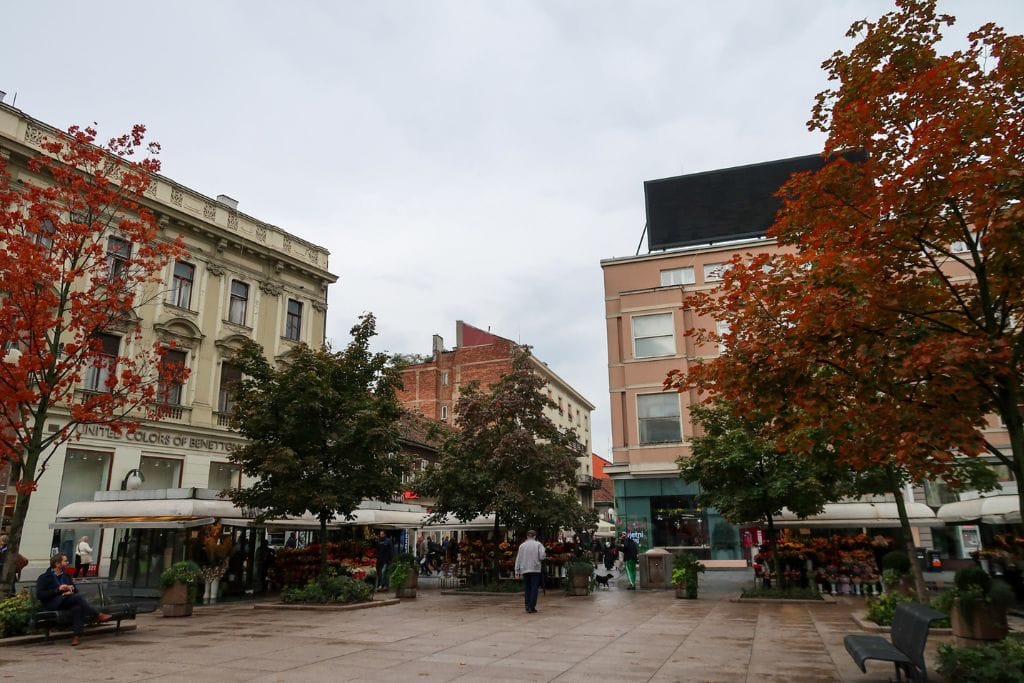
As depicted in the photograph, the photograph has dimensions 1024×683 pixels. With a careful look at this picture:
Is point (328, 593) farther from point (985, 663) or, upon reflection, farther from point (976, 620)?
point (985, 663)

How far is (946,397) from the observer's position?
25.7 feet

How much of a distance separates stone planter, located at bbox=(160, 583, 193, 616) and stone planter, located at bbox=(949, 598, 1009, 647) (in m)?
14.8

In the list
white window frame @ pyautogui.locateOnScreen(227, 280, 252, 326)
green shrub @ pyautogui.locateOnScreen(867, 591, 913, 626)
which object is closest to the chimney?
white window frame @ pyautogui.locateOnScreen(227, 280, 252, 326)

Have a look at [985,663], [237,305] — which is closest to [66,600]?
[985,663]

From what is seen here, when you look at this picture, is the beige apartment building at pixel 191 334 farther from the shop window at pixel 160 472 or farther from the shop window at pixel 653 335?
the shop window at pixel 653 335

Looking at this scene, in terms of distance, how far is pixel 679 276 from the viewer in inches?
1371

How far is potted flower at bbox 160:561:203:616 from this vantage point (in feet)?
50.5

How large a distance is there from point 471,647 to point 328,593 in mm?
7484

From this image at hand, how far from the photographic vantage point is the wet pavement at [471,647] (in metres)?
8.47

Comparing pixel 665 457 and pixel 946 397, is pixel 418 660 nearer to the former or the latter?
pixel 946 397

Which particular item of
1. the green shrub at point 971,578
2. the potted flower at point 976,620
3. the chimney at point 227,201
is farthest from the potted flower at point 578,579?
the chimney at point 227,201

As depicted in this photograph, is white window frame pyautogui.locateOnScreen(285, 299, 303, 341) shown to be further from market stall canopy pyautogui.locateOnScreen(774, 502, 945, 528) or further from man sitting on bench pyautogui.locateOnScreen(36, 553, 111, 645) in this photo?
market stall canopy pyautogui.locateOnScreen(774, 502, 945, 528)

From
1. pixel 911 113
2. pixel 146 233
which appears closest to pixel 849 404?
pixel 911 113

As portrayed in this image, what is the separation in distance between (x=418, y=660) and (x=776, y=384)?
594 centimetres
